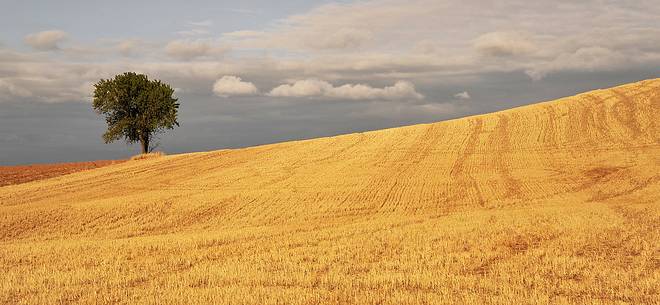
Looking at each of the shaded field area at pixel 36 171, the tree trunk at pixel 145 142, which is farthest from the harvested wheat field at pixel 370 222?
the tree trunk at pixel 145 142

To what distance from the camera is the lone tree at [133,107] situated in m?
63.8

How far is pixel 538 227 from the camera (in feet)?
68.8

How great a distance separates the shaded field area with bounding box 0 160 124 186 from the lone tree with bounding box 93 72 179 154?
5.19 m

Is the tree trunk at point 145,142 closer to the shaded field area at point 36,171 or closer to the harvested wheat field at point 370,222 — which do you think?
the shaded field area at point 36,171

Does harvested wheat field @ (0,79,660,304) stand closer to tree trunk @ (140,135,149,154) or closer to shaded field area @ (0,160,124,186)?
shaded field area @ (0,160,124,186)

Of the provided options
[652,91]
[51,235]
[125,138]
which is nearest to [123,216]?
[51,235]

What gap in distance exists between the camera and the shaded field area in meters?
46.3

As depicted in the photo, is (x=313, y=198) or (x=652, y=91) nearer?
(x=313, y=198)

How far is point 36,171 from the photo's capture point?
52781mm

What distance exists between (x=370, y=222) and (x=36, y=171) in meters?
40.4

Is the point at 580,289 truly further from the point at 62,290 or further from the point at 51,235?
the point at 51,235

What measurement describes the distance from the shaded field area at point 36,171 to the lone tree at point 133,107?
17.0 feet

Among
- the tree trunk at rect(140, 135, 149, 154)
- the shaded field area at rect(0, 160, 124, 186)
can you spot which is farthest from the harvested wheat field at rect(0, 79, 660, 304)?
the tree trunk at rect(140, 135, 149, 154)

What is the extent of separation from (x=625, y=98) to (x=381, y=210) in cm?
3997
